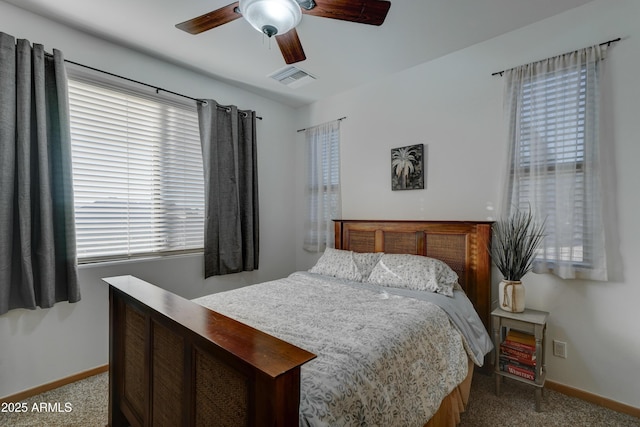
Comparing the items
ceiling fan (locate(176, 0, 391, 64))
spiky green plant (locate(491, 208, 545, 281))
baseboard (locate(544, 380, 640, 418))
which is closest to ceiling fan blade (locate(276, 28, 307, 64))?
ceiling fan (locate(176, 0, 391, 64))

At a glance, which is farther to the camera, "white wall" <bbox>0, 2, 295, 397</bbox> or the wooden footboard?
"white wall" <bbox>0, 2, 295, 397</bbox>

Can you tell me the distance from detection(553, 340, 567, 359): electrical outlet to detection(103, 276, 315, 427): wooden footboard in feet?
7.38

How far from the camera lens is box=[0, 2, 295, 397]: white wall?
2084 mm

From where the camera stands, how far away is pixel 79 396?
6.98ft

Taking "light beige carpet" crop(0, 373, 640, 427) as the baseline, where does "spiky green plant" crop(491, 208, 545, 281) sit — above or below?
above

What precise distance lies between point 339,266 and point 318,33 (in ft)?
6.36

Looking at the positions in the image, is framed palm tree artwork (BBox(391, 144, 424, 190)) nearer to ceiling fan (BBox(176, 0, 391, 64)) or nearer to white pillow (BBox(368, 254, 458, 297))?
white pillow (BBox(368, 254, 458, 297))

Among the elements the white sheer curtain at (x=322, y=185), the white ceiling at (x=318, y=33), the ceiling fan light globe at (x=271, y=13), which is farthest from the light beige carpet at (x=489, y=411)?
the white ceiling at (x=318, y=33)

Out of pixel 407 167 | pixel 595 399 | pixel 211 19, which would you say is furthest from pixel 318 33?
pixel 595 399

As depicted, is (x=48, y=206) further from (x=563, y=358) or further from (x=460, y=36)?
(x=563, y=358)

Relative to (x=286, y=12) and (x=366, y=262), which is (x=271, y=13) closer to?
(x=286, y=12)

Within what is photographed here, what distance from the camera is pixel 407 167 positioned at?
2.94 meters

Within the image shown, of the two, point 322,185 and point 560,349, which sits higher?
point 322,185

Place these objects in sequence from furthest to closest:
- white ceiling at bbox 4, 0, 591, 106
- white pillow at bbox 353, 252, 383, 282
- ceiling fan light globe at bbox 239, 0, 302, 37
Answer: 1. white pillow at bbox 353, 252, 383, 282
2. white ceiling at bbox 4, 0, 591, 106
3. ceiling fan light globe at bbox 239, 0, 302, 37
